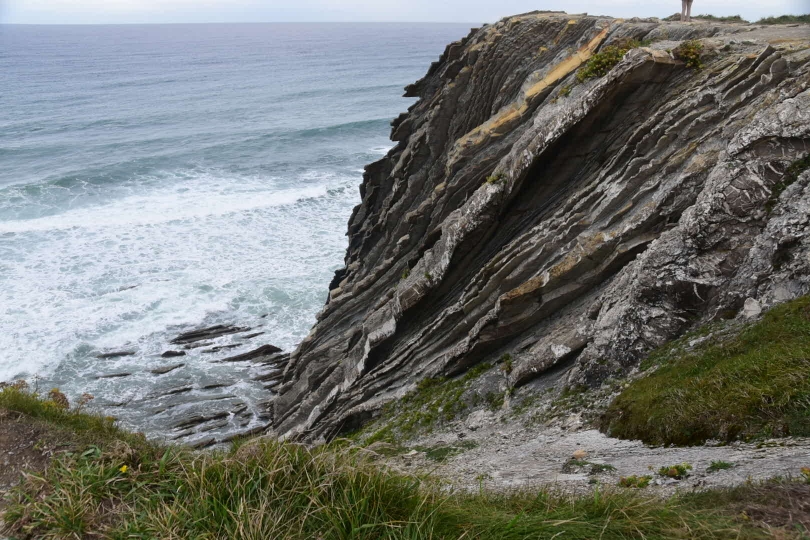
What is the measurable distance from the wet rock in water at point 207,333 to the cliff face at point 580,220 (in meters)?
8.64

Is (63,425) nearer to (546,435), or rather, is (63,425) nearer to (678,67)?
(546,435)

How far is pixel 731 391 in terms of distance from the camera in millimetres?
9602

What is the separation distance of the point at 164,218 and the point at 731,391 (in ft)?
158

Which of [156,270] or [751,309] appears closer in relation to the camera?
[751,309]

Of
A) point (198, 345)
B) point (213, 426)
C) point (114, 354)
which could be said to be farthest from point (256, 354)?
point (114, 354)

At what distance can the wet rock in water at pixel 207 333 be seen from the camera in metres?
33.6

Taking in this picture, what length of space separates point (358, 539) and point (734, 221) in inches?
412

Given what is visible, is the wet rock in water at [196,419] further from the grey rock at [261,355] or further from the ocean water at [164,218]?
the grey rock at [261,355]

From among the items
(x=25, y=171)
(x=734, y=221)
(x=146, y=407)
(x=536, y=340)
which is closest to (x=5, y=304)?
(x=146, y=407)

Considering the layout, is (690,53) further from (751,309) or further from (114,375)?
(114,375)

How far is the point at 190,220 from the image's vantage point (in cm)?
4919

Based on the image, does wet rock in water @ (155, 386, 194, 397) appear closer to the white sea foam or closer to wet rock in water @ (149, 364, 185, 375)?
wet rock in water @ (149, 364, 185, 375)

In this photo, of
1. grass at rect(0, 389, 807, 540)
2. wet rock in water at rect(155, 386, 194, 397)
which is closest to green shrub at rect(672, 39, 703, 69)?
grass at rect(0, 389, 807, 540)

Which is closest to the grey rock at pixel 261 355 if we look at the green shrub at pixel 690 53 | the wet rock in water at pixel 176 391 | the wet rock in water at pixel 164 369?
the wet rock in water at pixel 164 369
